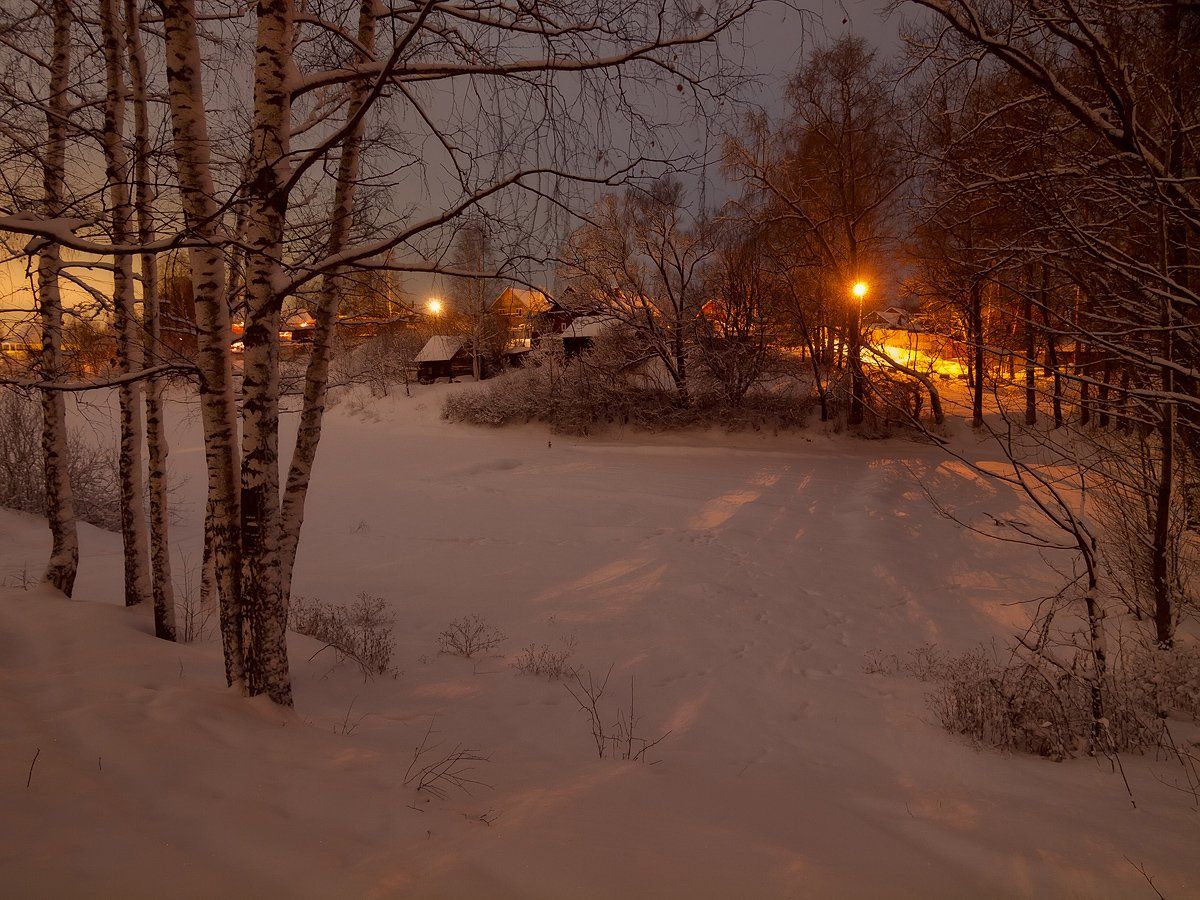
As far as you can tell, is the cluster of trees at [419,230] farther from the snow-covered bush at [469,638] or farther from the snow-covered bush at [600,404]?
the snow-covered bush at [600,404]

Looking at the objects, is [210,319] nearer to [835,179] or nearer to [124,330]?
[124,330]

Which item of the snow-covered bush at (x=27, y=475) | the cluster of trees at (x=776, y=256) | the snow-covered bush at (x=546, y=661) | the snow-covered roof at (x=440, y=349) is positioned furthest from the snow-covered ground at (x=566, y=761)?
the snow-covered roof at (x=440, y=349)

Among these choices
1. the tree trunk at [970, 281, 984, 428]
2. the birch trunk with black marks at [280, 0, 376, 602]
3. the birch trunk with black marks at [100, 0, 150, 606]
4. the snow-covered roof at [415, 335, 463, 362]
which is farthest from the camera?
the snow-covered roof at [415, 335, 463, 362]

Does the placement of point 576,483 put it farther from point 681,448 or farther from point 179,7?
point 179,7

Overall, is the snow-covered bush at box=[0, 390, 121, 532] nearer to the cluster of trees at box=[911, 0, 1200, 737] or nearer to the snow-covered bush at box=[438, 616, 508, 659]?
the snow-covered bush at box=[438, 616, 508, 659]

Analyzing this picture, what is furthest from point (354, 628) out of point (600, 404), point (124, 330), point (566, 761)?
point (600, 404)

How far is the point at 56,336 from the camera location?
5.04 m

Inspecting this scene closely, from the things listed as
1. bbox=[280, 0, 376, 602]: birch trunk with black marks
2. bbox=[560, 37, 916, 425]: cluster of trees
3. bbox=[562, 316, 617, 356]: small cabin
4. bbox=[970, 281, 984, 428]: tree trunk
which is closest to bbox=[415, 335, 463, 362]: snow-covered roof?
bbox=[562, 316, 617, 356]: small cabin

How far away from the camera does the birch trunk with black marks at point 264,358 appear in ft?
10.6

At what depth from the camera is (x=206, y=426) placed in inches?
137

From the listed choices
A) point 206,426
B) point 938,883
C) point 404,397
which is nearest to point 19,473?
point 206,426

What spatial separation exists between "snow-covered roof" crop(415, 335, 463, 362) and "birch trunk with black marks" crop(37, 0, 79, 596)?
108ft

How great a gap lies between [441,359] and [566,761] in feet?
118

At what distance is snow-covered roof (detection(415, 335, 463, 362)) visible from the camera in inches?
1480
